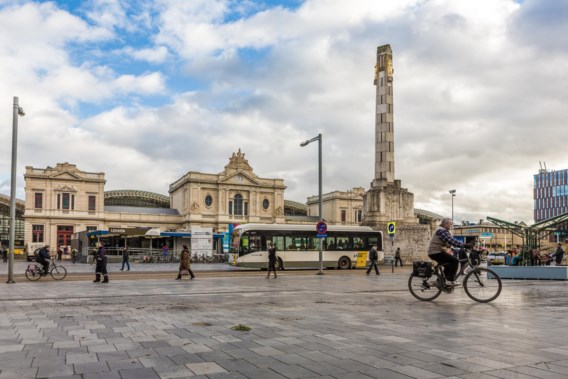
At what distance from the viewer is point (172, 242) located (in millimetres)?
61188

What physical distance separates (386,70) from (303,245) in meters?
16.4

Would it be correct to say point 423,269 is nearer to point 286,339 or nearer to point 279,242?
point 286,339

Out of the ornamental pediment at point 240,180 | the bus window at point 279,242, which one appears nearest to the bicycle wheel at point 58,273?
the bus window at point 279,242

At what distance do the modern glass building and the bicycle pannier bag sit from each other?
124416 mm

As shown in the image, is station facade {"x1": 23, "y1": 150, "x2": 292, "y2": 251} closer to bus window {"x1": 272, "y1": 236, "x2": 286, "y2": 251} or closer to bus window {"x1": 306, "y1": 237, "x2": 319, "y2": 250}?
bus window {"x1": 272, "y1": 236, "x2": 286, "y2": 251}

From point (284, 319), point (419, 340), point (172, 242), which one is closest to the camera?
point (419, 340)

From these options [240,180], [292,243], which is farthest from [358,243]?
[240,180]

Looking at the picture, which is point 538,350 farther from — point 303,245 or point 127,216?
point 127,216

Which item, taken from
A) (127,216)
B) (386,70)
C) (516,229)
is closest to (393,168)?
(386,70)

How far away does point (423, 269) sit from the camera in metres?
11.0

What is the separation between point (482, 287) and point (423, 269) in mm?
1237

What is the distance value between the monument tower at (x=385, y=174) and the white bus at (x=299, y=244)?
5418mm

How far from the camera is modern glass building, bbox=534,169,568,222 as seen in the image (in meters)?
122

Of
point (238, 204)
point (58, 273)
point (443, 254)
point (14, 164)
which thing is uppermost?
point (238, 204)
